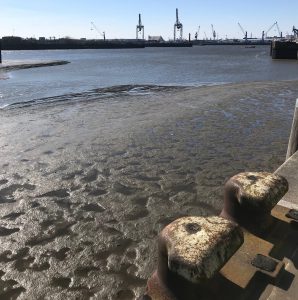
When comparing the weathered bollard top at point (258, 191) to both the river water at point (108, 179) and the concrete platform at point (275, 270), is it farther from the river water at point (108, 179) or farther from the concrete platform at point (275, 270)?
the river water at point (108, 179)

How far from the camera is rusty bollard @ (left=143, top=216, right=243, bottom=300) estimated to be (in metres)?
2.86

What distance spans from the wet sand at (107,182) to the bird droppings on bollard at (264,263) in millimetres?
1310

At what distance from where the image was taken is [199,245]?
295 cm

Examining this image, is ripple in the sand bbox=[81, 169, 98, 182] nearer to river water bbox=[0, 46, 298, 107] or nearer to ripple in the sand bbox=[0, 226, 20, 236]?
ripple in the sand bbox=[0, 226, 20, 236]

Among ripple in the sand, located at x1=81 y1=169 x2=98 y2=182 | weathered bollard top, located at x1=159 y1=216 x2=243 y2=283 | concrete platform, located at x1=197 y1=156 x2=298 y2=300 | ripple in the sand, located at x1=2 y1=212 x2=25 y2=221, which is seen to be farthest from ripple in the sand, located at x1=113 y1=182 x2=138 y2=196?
weathered bollard top, located at x1=159 y1=216 x2=243 y2=283

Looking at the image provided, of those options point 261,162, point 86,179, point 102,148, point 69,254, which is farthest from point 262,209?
point 102,148

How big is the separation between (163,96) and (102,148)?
10256 millimetres

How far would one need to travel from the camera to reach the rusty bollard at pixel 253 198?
13.0 ft

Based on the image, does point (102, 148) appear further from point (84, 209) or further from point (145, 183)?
point (84, 209)

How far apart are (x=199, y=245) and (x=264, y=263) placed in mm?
941

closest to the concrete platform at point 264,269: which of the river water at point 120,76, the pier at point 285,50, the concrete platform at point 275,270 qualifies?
the concrete platform at point 275,270

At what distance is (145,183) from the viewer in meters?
7.27

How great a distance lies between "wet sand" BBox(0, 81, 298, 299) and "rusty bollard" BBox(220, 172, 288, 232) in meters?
1.22

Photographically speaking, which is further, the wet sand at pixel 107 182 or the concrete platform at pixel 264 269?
the wet sand at pixel 107 182
